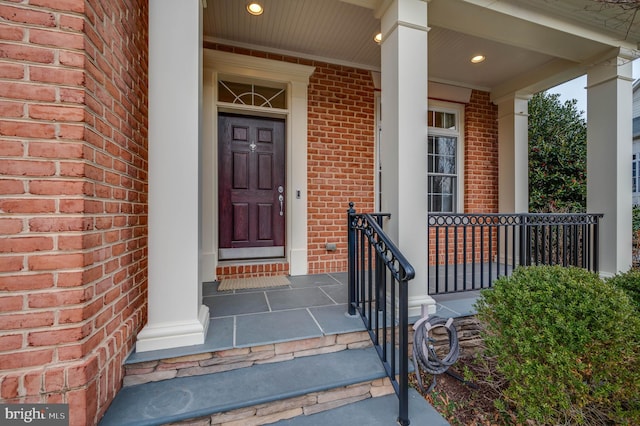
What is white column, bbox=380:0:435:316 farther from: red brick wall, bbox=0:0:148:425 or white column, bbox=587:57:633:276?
white column, bbox=587:57:633:276

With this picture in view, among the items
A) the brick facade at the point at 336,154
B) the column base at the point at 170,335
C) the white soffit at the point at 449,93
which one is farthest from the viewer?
the white soffit at the point at 449,93

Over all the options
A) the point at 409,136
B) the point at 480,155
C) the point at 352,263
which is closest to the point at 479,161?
the point at 480,155

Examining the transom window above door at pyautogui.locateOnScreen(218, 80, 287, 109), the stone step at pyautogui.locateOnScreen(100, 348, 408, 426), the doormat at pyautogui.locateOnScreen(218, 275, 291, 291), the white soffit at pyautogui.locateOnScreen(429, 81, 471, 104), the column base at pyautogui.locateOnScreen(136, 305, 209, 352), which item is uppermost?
the white soffit at pyautogui.locateOnScreen(429, 81, 471, 104)

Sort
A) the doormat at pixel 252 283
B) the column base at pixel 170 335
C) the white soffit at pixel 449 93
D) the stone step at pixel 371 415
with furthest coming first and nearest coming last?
1. the white soffit at pixel 449 93
2. the doormat at pixel 252 283
3. the column base at pixel 170 335
4. the stone step at pixel 371 415

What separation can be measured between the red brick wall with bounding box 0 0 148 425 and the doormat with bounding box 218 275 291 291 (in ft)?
5.37

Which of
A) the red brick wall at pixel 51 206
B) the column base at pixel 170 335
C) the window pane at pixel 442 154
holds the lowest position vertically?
the column base at pixel 170 335

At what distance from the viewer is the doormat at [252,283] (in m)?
2.91

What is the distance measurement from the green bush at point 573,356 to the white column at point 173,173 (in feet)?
6.22

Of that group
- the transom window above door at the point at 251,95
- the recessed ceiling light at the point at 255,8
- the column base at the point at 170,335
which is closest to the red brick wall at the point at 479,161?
the transom window above door at the point at 251,95

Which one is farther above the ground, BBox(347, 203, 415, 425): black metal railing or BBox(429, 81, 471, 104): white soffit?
BBox(429, 81, 471, 104): white soffit

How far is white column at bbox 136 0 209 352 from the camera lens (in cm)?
167

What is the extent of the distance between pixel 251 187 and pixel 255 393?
8.02ft

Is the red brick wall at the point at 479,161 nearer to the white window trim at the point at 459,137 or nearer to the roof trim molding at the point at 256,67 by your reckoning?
the white window trim at the point at 459,137

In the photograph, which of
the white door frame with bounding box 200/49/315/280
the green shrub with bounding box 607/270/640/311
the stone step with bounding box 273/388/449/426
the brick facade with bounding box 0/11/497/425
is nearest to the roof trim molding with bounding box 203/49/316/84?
the white door frame with bounding box 200/49/315/280
